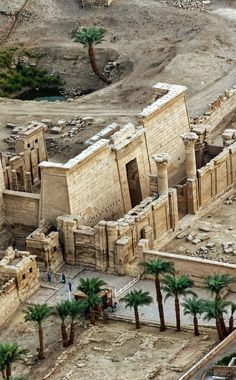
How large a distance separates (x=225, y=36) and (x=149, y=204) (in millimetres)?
30423

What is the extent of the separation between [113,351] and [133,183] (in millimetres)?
15928

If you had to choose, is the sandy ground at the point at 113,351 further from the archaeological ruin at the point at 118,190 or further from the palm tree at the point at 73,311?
the archaeological ruin at the point at 118,190

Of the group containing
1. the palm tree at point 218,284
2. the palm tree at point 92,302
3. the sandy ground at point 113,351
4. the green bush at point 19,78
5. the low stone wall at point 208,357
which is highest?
Answer: the palm tree at point 218,284

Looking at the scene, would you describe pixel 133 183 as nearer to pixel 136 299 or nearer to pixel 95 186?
pixel 95 186

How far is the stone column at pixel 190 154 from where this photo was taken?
3767 inches

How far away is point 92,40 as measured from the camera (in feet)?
390

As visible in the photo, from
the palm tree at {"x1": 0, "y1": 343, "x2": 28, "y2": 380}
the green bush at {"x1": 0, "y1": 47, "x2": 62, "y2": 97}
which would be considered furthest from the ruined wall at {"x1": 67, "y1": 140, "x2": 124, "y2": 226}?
the green bush at {"x1": 0, "y1": 47, "x2": 62, "y2": 97}

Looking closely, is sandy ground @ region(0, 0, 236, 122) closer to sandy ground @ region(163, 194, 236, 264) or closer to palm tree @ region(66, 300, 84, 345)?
sandy ground @ region(163, 194, 236, 264)

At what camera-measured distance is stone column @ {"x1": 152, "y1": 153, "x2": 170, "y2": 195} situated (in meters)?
92.8

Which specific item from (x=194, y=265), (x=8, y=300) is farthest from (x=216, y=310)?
(x=8, y=300)

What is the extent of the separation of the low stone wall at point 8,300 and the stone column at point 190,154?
1398 centimetres

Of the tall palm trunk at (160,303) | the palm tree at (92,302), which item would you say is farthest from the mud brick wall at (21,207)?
the tall palm trunk at (160,303)

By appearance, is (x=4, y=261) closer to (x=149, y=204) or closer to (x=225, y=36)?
(x=149, y=204)

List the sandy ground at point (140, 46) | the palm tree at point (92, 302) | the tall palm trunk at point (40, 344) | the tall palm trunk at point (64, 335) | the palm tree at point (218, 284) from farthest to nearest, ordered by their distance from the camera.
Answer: the sandy ground at point (140, 46), the palm tree at point (92, 302), the tall palm trunk at point (64, 335), the palm tree at point (218, 284), the tall palm trunk at point (40, 344)
